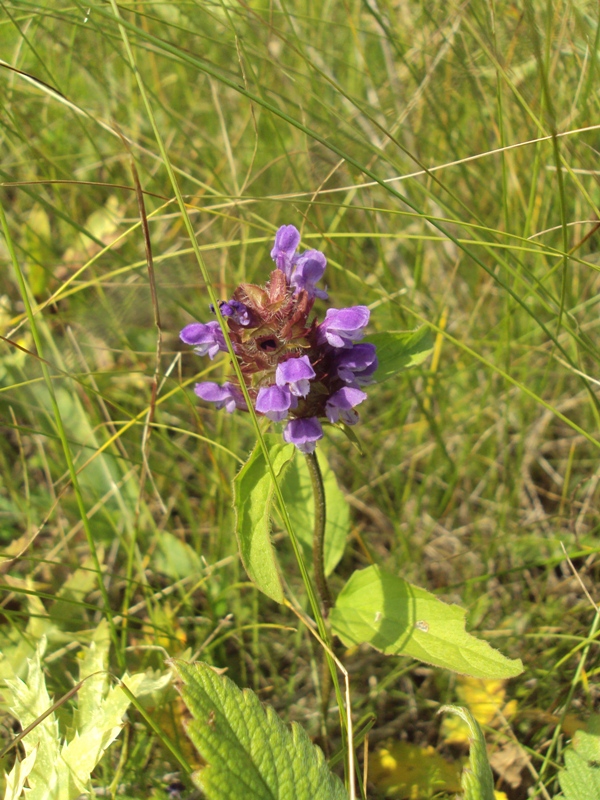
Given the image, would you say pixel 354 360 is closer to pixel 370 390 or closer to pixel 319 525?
pixel 319 525

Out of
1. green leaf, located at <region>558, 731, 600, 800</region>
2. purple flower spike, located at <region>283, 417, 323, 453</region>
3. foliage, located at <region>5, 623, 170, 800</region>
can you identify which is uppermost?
purple flower spike, located at <region>283, 417, 323, 453</region>

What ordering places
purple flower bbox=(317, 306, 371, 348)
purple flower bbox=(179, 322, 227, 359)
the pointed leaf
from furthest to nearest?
purple flower bbox=(179, 322, 227, 359)
purple flower bbox=(317, 306, 371, 348)
the pointed leaf

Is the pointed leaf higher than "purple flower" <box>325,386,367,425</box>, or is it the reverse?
"purple flower" <box>325,386,367,425</box>

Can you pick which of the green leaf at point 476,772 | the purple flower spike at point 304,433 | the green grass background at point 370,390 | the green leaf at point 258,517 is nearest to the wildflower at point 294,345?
the purple flower spike at point 304,433

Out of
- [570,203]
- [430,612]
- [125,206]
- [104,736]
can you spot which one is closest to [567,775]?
[430,612]

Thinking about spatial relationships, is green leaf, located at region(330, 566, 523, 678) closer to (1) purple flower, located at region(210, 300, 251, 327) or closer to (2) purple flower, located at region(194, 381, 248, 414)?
(2) purple flower, located at region(194, 381, 248, 414)

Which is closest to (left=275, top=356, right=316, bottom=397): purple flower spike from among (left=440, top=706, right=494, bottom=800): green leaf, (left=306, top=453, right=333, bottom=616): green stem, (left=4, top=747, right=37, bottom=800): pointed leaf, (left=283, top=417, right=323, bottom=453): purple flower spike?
(left=283, top=417, right=323, bottom=453): purple flower spike

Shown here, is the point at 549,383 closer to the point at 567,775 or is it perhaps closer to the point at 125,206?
the point at 567,775

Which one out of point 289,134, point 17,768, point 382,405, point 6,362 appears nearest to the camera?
point 17,768
